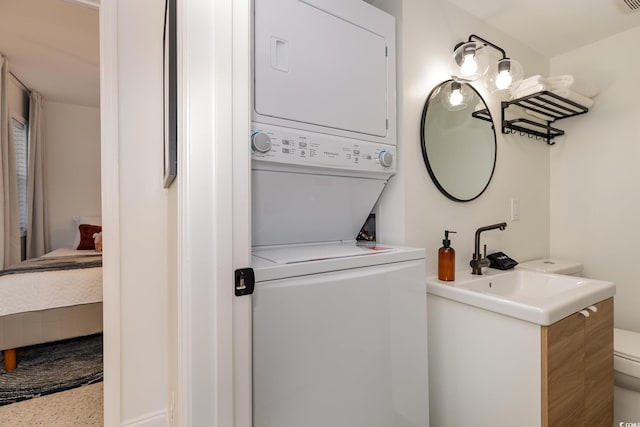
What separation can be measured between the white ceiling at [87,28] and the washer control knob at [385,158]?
84 centimetres

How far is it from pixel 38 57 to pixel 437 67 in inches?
147

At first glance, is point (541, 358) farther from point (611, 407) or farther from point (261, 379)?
point (261, 379)

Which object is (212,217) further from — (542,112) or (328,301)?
(542,112)

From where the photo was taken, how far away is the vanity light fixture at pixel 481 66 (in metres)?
1.45

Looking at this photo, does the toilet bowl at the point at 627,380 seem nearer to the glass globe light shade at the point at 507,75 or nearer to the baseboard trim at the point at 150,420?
the glass globe light shade at the point at 507,75

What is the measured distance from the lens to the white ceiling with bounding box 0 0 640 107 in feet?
5.34

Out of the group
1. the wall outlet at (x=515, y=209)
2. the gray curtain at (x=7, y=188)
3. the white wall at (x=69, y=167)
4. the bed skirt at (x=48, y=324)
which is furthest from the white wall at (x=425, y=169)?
the white wall at (x=69, y=167)

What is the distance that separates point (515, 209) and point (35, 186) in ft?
17.2

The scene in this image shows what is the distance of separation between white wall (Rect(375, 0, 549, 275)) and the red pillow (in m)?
3.96

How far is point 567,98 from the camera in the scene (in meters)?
1.79

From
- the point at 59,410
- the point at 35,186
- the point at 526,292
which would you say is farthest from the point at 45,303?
the point at 526,292

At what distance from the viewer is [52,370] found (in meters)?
2.08

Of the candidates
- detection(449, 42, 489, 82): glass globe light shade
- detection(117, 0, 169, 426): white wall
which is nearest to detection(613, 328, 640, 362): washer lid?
detection(449, 42, 489, 82): glass globe light shade

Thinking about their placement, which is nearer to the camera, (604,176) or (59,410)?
(59,410)
